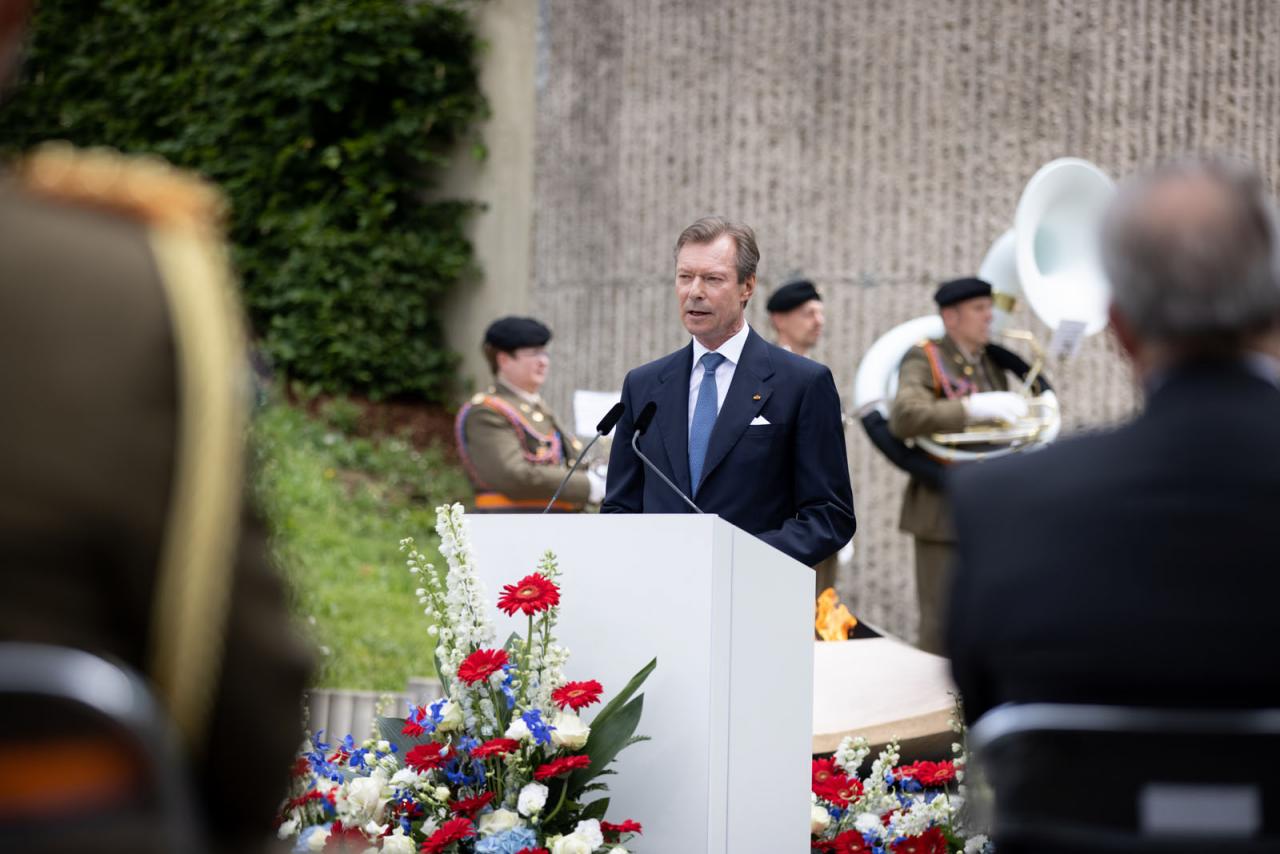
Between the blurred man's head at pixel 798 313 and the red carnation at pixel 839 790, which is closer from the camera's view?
the red carnation at pixel 839 790

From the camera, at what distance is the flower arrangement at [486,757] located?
117 inches

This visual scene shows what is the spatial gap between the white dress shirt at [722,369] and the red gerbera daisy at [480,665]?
1.17 metres

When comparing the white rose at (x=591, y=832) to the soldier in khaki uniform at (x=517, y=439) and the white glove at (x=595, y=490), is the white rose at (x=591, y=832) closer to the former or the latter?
the soldier in khaki uniform at (x=517, y=439)

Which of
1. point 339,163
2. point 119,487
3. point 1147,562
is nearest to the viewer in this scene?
point 119,487

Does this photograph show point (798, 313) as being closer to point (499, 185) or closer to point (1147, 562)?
point (499, 185)

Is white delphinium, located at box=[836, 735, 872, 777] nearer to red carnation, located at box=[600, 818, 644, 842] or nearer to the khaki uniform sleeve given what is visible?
red carnation, located at box=[600, 818, 644, 842]

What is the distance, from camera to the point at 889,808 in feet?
11.6

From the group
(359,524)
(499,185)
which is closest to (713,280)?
(359,524)

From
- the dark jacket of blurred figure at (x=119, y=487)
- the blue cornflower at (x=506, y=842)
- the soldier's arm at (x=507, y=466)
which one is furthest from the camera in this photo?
the soldier's arm at (x=507, y=466)

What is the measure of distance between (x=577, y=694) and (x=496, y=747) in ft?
0.58

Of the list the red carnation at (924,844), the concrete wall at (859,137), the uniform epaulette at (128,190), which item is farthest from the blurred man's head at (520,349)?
the uniform epaulette at (128,190)

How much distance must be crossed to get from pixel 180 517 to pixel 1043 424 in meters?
6.15

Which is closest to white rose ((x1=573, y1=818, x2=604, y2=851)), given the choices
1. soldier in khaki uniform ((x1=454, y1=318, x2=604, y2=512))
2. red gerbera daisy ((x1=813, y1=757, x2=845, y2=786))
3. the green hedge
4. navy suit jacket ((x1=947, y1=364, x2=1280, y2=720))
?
red gerbera daisy ((x1=813, y1=757, x2=845, y2=786))

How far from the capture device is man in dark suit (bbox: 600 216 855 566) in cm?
394
